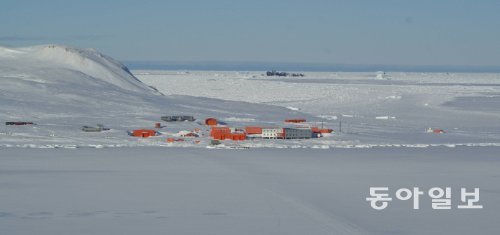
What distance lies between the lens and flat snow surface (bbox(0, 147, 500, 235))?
897 cm

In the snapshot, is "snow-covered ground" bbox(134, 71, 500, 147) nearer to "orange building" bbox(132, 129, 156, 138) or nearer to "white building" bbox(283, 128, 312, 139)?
"white building" bbox(283, 128, 312, 139)

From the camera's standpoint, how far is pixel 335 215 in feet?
31.4

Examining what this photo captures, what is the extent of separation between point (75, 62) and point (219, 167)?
2336 cm

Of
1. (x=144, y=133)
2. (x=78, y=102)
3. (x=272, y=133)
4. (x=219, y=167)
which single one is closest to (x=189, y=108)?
(x=78, y=102)

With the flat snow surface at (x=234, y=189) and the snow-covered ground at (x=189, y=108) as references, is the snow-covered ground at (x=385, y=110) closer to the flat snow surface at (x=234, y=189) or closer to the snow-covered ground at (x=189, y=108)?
the snow-covered ground at (x=189, y=108)

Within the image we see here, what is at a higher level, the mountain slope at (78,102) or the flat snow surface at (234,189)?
the mountain slope at (78,102)

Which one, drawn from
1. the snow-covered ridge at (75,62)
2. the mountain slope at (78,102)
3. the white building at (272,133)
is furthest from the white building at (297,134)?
the snow-covered ridge at (75,62)

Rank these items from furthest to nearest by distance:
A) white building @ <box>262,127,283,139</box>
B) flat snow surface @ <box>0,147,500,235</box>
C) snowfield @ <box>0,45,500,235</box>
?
white building @ <box>262,127,283,139</box>
snowfield @ <box>0,45,500,235</box>
flat snow surface @ <box>0,147,500,235</box>

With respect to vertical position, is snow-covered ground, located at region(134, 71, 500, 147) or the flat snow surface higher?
the flat snow surface

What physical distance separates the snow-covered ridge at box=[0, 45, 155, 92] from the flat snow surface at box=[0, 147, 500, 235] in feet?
60.4

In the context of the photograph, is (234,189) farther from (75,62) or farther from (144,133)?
(75,62)

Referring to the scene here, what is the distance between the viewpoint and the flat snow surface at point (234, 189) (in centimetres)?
897

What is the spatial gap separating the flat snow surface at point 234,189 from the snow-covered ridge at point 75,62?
18414mm

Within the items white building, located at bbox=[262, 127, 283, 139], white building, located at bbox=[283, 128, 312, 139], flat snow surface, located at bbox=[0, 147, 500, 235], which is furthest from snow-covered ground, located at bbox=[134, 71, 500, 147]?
flat snow surface, located at bbox=[0, 147, 500, 235]
